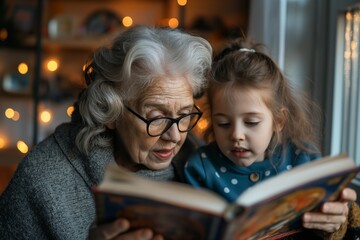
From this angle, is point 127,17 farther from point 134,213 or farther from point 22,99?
point 134,213

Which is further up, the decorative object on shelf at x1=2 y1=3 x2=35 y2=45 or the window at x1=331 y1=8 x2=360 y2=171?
the decorative object on shelf at x1=2 y1=3 x2=35 y2=45

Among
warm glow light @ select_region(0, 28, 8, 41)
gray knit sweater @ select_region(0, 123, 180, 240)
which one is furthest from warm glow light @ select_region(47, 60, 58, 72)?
gray knit sweater @ select_region(0, 123, 180, 240)

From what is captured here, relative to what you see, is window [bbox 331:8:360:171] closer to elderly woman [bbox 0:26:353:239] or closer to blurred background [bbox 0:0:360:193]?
elderly woman [bbox 0:26:353:239]

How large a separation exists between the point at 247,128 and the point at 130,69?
1.20 ft

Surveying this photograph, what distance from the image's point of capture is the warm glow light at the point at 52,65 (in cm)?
402

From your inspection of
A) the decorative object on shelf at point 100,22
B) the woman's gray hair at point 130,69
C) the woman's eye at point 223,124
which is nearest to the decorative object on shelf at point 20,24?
the decorative object on shelf at point 100,22

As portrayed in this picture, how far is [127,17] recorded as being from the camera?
4043 mm

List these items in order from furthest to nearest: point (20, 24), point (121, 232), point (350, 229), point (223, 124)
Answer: point (20, 24)
point (223, 124)
point (350, 229)
point (121, 232)

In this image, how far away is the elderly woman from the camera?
1.32 meters

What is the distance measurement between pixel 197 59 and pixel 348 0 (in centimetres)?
86

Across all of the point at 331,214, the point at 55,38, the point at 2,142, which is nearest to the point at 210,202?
the point at 331,214

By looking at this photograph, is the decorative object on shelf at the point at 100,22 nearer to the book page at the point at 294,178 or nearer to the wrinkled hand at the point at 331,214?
the wrinkled hand at the point at 331,214

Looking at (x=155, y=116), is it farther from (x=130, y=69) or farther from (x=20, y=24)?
(x=20, y=24)

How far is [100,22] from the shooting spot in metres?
3.96
